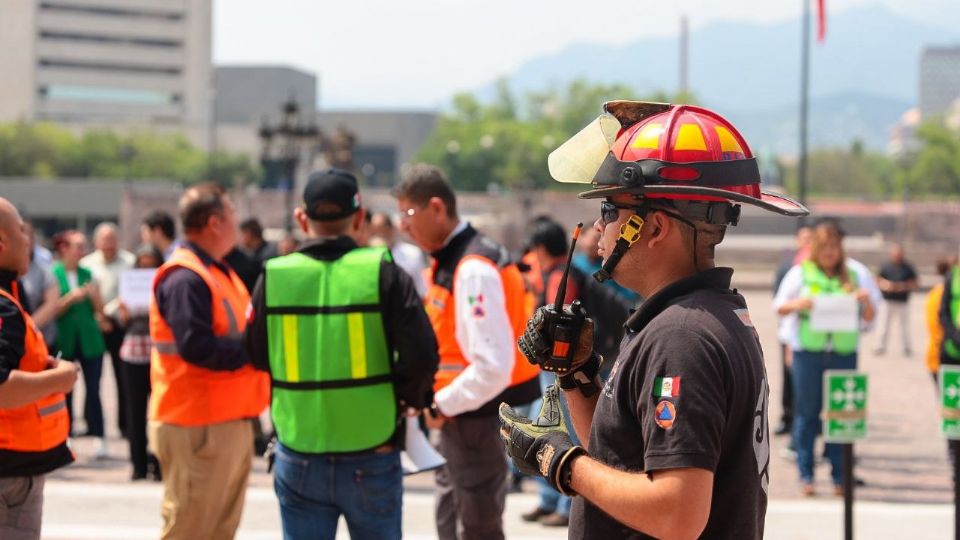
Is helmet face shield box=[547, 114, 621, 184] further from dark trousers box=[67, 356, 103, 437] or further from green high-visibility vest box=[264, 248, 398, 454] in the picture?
dark trousers box=[67, 356, 103, 437]

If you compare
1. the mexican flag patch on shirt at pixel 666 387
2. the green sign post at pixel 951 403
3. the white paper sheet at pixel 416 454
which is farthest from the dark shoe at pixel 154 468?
the mexican flag patch on shirt at pixel 666 387

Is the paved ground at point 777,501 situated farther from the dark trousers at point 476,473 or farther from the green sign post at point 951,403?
the dark trousers at point 476,473

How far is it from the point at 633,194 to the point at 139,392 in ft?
23.8

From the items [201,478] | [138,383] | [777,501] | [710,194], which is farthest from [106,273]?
[710,194]

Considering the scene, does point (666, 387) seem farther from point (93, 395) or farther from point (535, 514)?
point (93, 395)

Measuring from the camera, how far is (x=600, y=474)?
99.8 inches

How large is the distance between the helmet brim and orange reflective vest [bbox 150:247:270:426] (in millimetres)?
3092

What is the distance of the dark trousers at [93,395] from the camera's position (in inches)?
404

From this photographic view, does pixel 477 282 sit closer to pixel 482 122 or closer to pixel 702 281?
pixel 702 281

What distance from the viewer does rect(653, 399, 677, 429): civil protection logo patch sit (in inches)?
94.3

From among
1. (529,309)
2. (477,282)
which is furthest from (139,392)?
(477,282)

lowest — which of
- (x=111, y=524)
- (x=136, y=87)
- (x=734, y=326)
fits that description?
(x=111, y=524)

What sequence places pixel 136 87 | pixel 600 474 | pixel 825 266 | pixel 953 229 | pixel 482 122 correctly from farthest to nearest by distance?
pixel 136 87 < pixel 482 122 < pixel 953 229 < pixel 825 266 < pixel 600 474

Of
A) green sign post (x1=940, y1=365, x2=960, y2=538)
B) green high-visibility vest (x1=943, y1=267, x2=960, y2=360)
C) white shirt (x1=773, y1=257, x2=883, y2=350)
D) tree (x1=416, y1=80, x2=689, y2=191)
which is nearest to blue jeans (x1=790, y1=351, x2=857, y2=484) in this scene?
white shirt (x1=773, y1=257, x2=883, y2=350)
